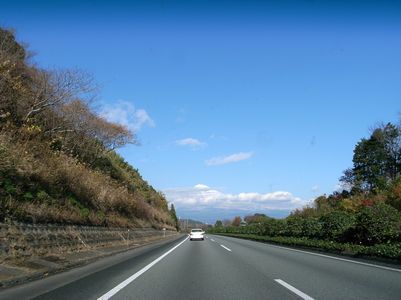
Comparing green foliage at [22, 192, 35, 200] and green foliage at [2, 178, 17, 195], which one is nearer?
green foliage at [2, 178, 17, 195]

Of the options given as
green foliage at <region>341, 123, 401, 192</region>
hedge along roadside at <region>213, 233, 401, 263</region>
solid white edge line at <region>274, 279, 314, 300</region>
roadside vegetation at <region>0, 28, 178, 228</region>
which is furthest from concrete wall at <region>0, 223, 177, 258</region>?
green foliage at <region>341, 123, 401, 192</region>

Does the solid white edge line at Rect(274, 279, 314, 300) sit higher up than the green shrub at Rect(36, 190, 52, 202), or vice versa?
the green shrub at Rect(36, 190, 52, 202)

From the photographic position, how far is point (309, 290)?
32.7ft

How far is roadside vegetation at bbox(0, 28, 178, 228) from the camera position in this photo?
16.2 m

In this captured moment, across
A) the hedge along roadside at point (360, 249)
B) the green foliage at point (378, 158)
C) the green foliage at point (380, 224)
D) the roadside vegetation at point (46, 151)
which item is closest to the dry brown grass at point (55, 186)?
the roadside vegetation at point (46, 151)

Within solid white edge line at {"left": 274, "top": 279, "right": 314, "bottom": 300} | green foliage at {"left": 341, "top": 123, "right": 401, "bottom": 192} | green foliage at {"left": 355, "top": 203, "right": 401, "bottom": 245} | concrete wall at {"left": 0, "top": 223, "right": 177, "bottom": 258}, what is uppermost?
green foliage at {"left": 341, "top": 123, "right": 401, "bottom": 192}

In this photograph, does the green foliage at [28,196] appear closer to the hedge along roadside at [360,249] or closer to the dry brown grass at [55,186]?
the dry brown grass at [55,186]

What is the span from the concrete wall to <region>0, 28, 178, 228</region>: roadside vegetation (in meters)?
0.40

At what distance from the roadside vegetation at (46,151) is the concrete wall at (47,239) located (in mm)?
402

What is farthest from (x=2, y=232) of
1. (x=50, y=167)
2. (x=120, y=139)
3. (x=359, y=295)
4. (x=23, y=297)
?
(x=120, y=139)

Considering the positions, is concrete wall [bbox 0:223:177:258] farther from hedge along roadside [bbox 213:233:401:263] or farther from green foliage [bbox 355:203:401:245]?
green foliage [bbox 355:203:401:245]

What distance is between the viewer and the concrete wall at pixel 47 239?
13166 mm

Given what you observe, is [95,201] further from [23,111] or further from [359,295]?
[359,295]

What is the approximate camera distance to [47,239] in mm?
16250
